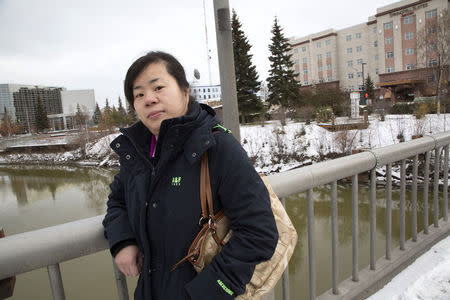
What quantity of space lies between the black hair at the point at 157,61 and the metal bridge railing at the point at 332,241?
637mm

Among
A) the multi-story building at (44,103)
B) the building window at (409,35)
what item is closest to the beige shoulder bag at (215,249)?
the building window at (409,35)

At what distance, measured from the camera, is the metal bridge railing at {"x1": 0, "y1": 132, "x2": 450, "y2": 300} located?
1.12m

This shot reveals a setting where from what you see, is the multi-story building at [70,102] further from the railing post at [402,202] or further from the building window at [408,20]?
the railing post at [402,202]

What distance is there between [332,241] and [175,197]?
1.34 metres

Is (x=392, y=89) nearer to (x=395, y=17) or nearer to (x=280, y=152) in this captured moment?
(x=395, y=17)

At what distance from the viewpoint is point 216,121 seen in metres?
1.25

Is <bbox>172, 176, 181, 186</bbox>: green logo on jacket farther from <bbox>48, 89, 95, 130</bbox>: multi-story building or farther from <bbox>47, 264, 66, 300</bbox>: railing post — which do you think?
<bbox>48, 89, 95, 130</bbox>: multi-story building

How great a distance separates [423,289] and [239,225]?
1937mm

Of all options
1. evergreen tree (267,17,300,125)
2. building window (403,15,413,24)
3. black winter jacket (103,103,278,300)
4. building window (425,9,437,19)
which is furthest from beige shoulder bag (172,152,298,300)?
building window (403,15,413,24)

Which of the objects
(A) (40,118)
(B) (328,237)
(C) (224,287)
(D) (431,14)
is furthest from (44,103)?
(C) (224,287)

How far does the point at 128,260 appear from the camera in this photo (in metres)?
1.21

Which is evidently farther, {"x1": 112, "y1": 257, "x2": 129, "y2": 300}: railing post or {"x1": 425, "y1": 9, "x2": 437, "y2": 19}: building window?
{"x1": 425, "y1": 9, "x2": 437, "y2": 19}: building window

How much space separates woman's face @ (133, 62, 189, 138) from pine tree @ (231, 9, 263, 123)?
26927 mm

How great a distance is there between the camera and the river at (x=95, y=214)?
5.83 m
